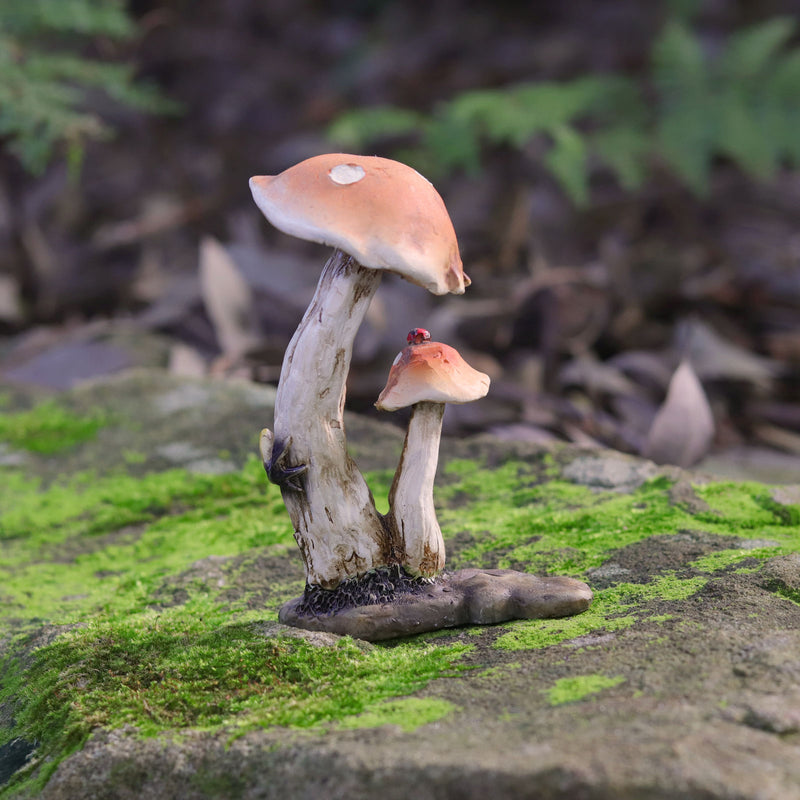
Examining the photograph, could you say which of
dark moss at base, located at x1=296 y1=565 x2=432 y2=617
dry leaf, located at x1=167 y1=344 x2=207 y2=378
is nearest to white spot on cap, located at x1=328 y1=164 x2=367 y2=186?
dark moss at base, located at x1=296 y1=565 x2=432 y2=617

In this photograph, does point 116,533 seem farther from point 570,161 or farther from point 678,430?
point 570,161

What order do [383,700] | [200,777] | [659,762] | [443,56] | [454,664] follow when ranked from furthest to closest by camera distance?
[443,56] < [454,664] < [383,700] < [200,777] < [659,762]

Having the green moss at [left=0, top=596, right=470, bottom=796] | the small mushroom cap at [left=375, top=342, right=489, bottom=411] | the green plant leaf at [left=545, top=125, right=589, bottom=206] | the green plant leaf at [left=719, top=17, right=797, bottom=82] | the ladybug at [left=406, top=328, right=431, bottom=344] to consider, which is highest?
the green plant leaf at [left=719, top=17, right=797, bottom=82]

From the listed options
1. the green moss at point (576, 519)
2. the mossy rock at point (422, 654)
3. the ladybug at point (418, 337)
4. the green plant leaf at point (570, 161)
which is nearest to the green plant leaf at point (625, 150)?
the green plant leaf at point (570, 161)

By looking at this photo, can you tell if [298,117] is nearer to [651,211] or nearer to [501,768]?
[651,211]

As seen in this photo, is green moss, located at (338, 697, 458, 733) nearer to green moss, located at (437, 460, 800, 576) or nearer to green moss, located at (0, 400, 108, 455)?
green moss, located at (437, 460, 800, 576)

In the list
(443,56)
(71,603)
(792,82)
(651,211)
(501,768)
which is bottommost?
(71,603)

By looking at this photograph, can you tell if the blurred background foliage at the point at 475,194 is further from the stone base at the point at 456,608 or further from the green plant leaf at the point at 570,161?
the stone base at the point at 456,608

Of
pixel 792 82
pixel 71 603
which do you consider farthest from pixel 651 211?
pixel 71 603
